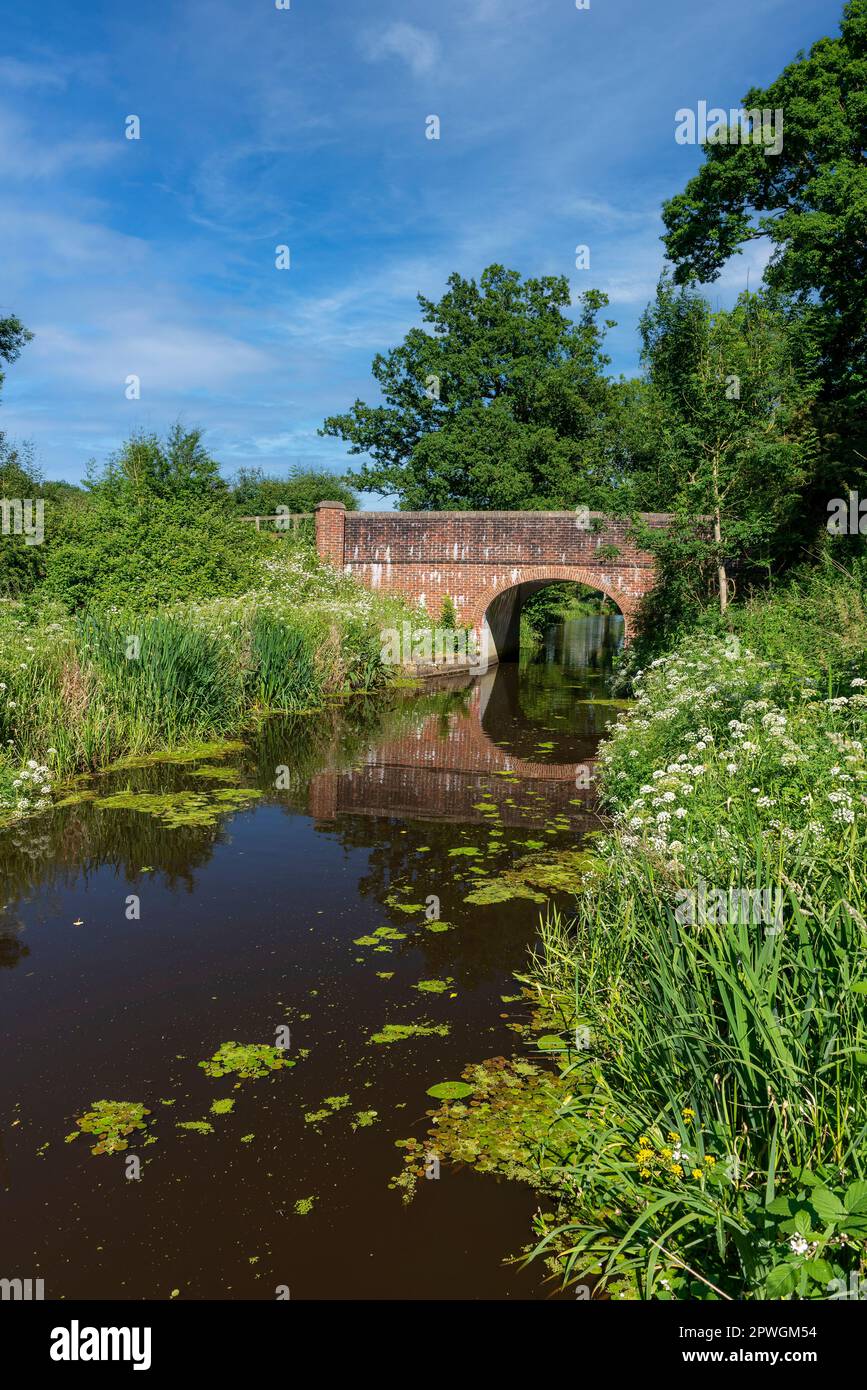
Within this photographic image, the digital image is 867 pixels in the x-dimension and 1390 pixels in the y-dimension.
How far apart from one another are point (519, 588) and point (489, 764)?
1521 centimetres

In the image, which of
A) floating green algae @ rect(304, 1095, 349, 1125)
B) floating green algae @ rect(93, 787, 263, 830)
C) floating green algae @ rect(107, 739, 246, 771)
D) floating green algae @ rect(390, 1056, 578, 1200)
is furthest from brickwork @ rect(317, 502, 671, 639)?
floating green algae @ rect(304, 1095, 349, 1125)

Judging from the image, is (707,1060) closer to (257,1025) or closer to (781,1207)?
(781,1207)

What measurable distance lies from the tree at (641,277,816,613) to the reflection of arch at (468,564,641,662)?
3.92m

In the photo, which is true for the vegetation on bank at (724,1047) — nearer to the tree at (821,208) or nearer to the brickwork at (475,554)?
the tree at (821,208)

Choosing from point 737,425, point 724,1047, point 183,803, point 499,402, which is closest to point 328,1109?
point 724,1047

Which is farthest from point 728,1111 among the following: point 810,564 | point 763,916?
point 810,564

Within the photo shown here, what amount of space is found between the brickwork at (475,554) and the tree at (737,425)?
151 inches

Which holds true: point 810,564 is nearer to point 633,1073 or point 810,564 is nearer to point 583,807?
point 583,807

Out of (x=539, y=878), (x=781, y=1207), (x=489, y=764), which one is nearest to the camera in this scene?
(x=781, y=1207)

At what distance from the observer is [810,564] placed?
14703 mm

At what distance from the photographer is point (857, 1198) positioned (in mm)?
2166

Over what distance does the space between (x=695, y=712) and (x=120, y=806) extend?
19.0ft

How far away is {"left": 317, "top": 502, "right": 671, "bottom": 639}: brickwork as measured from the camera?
783 inches

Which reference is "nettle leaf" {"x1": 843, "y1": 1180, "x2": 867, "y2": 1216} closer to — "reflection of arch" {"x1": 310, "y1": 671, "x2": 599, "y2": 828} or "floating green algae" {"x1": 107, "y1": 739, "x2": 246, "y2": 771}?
"reflection of arch" {"x1": 310, "y1": 671, "x2": 599, "y2": 828}
